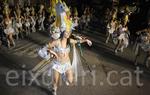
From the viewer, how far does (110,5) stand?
23.3 m

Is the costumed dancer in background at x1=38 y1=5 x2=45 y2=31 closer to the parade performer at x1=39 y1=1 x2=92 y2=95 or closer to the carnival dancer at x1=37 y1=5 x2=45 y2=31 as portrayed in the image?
the carnival dancer at x1=37 y1=5 x2=45 y2=31

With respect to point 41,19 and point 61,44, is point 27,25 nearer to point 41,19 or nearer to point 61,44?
point 41,19

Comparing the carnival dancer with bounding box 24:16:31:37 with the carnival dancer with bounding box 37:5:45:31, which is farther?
the carnival dancer with bounding box 37:5:45:31

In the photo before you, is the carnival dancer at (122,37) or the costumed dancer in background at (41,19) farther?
the costumed dancer in background at (41,19)

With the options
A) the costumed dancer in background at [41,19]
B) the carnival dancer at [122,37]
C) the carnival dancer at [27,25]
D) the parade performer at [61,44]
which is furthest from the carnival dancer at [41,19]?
the parade performer at [61,44]

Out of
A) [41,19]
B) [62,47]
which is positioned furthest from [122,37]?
[41,19]

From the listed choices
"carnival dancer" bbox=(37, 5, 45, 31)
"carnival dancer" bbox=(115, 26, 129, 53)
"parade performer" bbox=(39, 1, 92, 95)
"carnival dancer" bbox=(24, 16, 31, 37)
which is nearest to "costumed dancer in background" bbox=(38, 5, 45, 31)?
"carnival dancer" bbox=(37, 5, 45, 31)

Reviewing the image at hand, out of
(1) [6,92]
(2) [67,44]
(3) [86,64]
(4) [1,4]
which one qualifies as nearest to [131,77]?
(3) [86,64]

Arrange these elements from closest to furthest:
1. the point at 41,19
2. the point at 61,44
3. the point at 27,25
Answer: the point at 61,44 < the point at 27,25 < the point at 41,19

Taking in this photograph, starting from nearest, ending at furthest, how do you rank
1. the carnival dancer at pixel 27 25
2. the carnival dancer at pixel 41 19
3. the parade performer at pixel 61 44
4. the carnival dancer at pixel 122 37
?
the parade performer at pixel 61 44, the carnival dancer at pixel 122 37, the carnival dancer at pixel 27 25, the carnival dancer at pixel 41 19

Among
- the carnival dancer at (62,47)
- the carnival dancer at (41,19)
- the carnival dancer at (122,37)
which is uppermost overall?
the carnival dancer at (62,47)

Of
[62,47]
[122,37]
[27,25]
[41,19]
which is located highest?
[62,47]

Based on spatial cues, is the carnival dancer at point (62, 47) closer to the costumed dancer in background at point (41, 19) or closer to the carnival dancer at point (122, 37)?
the carnival dancer at point (122, 37)

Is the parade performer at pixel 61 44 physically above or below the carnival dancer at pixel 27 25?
above
